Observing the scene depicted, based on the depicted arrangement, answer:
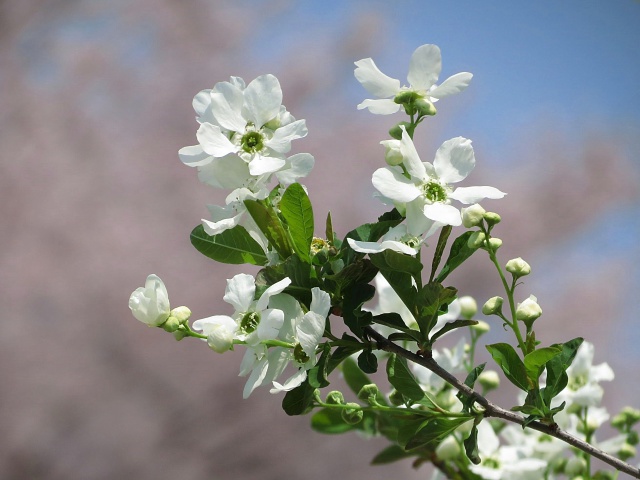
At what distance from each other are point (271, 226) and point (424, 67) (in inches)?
7.8

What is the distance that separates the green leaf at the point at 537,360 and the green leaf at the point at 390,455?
0.45 m

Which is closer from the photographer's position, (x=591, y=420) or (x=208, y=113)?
(x=208, y=113)

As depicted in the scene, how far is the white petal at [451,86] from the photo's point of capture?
2.21 ft

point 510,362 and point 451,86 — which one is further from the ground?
point 451,86

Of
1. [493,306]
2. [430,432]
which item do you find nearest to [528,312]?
[493,306]

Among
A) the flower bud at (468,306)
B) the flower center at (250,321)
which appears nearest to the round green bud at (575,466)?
the flower bud at (468,306)

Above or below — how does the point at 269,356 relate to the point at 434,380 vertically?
below

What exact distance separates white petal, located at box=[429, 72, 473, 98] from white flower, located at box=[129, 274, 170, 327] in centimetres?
29

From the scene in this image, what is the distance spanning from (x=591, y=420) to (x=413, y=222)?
2.01 ft

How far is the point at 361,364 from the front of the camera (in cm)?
65

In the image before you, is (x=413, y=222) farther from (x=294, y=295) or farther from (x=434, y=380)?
(x=434, y=380)

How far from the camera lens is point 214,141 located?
612 mm

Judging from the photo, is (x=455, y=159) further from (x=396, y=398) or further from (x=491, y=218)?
(x=396, y=398)

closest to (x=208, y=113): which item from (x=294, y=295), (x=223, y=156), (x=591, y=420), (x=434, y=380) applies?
(x=223, y=156)
